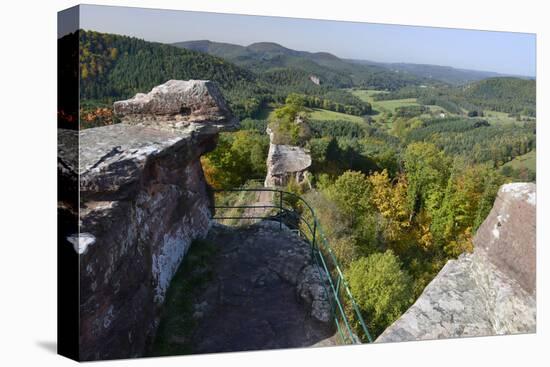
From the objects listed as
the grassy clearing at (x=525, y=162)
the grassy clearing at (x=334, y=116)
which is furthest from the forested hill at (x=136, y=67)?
the grassy clearing at (x=525, y=162)

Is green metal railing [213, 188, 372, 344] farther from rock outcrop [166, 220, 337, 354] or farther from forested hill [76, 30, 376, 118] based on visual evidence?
forested hill [76, 30, 376, 118]

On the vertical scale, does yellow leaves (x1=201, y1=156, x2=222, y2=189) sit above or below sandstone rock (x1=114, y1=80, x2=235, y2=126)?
below

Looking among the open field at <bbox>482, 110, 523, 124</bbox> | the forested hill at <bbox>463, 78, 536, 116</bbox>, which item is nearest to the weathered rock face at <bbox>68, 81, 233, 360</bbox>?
the forested hill at <bbox>463, 78, 536, 116</bbox>

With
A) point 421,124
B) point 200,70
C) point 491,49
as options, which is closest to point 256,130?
point 200,70

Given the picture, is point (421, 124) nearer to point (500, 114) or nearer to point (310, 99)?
point (500, 114)

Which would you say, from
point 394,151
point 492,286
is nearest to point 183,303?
point 394,151

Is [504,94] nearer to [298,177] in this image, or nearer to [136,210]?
[298,177]

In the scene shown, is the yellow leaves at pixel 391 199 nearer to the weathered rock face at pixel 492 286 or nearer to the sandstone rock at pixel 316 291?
the weathered rock face at pixel 492 286
